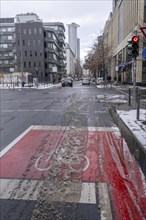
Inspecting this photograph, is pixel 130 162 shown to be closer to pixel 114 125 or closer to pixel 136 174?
pixel 136 174

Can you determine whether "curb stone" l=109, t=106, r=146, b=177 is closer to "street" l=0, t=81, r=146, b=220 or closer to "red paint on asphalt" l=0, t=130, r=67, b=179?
"street" l=0, t=81, r=146, b=220

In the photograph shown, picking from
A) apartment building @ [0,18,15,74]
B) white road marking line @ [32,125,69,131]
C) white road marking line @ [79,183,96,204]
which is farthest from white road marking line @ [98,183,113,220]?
apartment building @ [0,18,15,74]

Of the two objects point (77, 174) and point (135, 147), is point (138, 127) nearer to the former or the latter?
point (135, 147)

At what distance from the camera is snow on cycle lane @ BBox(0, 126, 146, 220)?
3.96m

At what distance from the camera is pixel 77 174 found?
5047 millimetres

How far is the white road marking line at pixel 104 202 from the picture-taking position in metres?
3.60

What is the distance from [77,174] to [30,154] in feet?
5.34

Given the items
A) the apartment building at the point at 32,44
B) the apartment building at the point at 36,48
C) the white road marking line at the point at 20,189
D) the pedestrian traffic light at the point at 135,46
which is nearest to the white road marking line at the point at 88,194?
the white road marking line at the point at 20,189

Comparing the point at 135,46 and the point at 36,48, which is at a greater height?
the point at 36,48

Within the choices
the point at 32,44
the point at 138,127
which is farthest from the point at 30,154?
the point at 32,44

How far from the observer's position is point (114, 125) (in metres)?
9.90

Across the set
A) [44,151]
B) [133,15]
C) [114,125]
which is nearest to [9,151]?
[44,151]

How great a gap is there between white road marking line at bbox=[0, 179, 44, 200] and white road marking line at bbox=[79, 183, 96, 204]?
28.1 inches

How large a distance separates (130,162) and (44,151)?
6.65 feet
